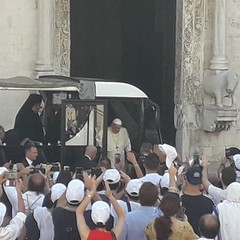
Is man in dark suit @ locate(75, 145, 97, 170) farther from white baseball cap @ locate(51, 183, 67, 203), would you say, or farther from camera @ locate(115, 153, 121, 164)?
white baseball cap @ locate(51, 183, 67, 203)

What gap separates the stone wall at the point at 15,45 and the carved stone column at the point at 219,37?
167 inches

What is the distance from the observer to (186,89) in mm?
20547

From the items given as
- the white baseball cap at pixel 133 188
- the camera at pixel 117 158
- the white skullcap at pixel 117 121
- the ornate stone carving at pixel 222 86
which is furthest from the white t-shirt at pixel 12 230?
the ornate stone carving at pixel 222 86

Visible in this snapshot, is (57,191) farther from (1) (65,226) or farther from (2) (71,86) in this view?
(2) (71,86)

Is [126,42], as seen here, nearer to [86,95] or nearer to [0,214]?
[86,95]

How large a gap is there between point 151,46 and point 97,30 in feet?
5.87

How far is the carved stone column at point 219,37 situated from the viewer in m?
20.3

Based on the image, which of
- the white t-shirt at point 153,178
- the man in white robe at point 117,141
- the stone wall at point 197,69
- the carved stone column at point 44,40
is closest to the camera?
the white t-shirt at point 153,178

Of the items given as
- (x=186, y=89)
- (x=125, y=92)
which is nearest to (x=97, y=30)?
(x=186, y=89)

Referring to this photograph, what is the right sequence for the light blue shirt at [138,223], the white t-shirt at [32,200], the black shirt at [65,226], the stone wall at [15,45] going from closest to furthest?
1. the black shirt at [65,226]
2. the light blue shirt at [138,223]
3. the white t-shirt at [32,200]
4. the stone wall at [15,45]

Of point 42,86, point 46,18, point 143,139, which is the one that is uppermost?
point 46,18

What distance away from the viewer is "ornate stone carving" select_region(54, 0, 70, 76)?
19.4m

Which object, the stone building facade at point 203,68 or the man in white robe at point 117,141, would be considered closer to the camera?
the man in white robe at point 117,141

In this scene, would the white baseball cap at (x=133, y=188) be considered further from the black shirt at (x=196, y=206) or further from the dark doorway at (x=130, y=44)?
the dark doorway at (x=130, y=44)
